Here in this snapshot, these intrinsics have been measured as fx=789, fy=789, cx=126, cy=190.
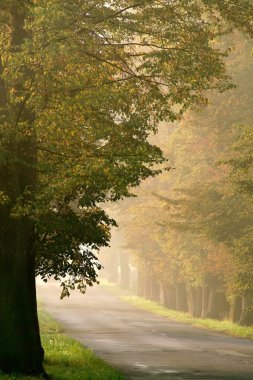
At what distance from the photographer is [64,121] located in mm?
16219

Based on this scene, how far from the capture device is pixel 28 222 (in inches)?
728

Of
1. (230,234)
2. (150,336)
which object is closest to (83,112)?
(150,336)

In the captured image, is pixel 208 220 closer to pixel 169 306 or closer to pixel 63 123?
pixel 63 123

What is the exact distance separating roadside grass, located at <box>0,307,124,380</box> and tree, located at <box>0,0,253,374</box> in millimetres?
960

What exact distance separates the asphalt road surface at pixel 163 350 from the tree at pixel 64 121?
364 centimetres

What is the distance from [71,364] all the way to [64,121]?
25.5 feet

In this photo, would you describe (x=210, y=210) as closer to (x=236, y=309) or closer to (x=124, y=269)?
(x=236, y=309)

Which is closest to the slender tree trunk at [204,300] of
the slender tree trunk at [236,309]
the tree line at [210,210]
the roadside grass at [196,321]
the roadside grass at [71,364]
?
the tree line at [210,210]

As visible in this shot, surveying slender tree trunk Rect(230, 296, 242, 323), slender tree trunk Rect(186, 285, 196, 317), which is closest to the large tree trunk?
slender tree trunk Rect(230, 296, 242, 323)

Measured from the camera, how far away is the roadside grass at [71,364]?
59.3 ft

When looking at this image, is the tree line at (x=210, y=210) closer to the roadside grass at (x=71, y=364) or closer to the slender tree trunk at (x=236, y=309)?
the slender tree trunk at (x=236, y=309)

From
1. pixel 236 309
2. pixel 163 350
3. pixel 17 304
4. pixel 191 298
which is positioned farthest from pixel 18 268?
pixel 191 298

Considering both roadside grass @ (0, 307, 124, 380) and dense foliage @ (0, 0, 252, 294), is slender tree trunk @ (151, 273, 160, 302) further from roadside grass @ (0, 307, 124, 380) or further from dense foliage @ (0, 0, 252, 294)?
dense foliage @ (0, 0, 252, 294)

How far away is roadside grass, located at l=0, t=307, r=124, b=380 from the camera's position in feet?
59.3
